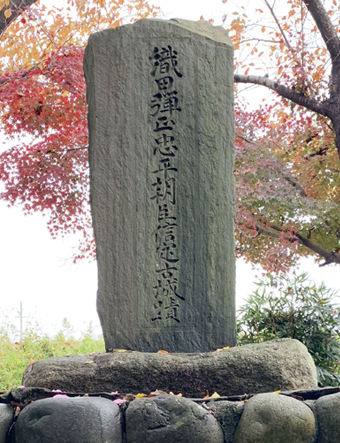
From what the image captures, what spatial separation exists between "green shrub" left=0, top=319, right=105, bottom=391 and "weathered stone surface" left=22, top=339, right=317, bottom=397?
313cm

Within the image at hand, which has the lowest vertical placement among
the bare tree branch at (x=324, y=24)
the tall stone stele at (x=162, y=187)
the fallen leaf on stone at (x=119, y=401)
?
the fallen leaf on stone at (x=119, y=401)

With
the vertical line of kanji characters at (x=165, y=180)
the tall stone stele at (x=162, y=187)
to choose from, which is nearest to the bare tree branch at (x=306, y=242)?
the tall stone stele at (x=162, y=187)

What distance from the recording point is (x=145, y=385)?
355cm

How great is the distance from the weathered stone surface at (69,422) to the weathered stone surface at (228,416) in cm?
57

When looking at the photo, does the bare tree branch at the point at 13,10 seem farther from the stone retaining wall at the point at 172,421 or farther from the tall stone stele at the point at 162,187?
the stone retaining wall at the point at 172,421

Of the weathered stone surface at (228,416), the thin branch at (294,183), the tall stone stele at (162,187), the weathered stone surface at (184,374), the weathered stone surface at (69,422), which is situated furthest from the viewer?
the thin branch at (294,183)

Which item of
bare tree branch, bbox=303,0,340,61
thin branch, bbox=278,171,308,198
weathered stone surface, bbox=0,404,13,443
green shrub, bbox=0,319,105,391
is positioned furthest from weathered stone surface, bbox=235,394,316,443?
bare tree branch, bbox=303,0,340,61

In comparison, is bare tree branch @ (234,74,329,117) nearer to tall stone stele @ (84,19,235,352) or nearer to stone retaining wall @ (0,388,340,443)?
tall stone stele @ (84,19,235,352)

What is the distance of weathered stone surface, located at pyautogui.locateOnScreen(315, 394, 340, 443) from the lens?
279 centimetres

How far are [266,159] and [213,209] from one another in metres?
3.96

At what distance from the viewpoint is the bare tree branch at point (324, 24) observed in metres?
7.79

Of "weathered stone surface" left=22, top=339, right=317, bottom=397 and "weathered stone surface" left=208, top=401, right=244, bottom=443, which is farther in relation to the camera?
"weathered stone surface" left=22, top=339, right=317, bottom=397

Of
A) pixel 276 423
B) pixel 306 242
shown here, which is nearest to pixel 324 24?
pixel 306 242

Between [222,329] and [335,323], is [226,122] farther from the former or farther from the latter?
[335,323]
